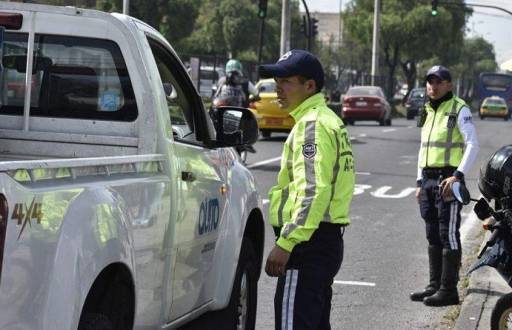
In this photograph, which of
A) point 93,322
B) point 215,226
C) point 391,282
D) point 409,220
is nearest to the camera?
point 93,322

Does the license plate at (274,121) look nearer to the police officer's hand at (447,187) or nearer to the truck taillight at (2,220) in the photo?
the police officer's hand at (447,187)

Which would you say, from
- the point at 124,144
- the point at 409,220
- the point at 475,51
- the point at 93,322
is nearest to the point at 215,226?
the point at 124,144

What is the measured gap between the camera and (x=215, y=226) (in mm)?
5312

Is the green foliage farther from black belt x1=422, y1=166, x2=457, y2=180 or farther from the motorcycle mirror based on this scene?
the motorcycle mirror

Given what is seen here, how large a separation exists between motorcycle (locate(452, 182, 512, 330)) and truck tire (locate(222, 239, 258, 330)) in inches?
50.4

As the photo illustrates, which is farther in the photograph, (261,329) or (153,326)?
(261,329)

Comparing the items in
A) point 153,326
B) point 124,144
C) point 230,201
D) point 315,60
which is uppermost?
point 315,60

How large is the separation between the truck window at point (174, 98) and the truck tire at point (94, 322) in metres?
1.41

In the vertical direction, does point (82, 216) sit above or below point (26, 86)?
below

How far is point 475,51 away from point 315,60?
553 feet

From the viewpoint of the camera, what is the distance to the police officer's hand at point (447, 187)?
7.17 metres

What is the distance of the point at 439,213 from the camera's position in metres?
7.56

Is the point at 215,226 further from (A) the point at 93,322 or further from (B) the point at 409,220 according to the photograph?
(B) the point at 409,220

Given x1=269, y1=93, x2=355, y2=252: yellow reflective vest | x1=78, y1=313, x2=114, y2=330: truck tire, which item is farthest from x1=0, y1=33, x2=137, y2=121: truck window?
x1=78, y1=313, x2=114, y2=330: truck tire
